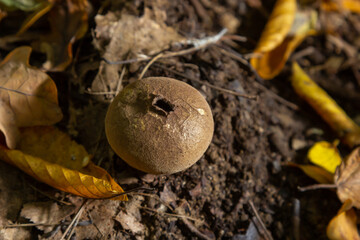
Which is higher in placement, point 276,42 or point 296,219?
point 276,42

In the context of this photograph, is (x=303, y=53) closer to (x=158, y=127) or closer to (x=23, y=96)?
(x=158, y=127)

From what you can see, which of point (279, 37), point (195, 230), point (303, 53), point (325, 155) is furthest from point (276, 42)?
point (195, 230)

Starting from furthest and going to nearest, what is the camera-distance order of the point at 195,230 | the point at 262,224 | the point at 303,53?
the point at 303,53 < the point at 262,224 < the point at 195,230

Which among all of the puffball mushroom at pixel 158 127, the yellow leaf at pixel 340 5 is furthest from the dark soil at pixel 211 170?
the yellow leaf at pixel 340 5

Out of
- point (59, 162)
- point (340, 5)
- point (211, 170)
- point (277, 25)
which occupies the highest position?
point (340, 5)

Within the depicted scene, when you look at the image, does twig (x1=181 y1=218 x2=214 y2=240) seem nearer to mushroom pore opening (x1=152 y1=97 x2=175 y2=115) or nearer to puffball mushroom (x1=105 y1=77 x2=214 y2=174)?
puffball mushroom (x1=105 y1=77 x2=214 y2=174)

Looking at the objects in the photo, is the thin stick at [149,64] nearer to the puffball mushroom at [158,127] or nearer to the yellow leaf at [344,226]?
the puffball mushroom at [158,127]

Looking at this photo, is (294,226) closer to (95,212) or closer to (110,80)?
(95,212)
